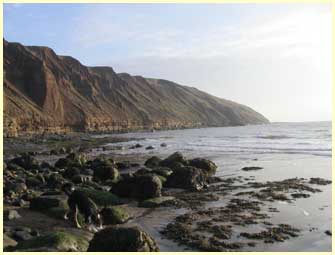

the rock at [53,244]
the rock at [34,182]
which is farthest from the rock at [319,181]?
the rock at [53,244]

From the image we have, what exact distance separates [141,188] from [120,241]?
25.5ft

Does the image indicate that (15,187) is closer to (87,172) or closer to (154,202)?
(87,172)

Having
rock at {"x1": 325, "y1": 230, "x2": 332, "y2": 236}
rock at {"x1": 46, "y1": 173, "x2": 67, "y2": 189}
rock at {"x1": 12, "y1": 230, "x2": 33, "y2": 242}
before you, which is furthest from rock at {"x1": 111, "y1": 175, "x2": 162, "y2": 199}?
rock at {"x1": 325, "y1": 230, "x2": 332, "y2": 236}

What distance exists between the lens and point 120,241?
8961mm

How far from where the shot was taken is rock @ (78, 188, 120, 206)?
1514cm

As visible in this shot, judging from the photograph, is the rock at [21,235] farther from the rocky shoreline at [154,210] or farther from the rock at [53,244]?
the rock at [53,244]

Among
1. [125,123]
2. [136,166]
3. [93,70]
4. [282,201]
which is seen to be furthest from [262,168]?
[93,70]

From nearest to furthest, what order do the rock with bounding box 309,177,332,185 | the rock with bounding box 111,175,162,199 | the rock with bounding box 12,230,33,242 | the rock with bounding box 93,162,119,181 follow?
1. the rock with bounding box 12,230,33,242
2. the rock with bounding box 111,175,162,199
3. the rock with bounding box 309,177,332,185
4. the rock with bounding box 93,162,119,181

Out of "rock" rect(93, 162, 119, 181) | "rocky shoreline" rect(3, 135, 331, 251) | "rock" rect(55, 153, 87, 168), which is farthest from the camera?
"rock" rect(55, 153, 87, 168)

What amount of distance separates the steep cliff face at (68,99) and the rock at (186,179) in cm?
5173

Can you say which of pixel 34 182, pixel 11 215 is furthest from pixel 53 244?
pixel 34 182

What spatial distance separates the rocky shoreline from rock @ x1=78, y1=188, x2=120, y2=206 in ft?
0.13

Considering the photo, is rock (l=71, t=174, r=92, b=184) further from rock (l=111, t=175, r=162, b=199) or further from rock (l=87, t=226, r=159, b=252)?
rock (l=87, t=226, r=159, b=252)

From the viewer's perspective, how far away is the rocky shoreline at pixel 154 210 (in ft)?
31.0
